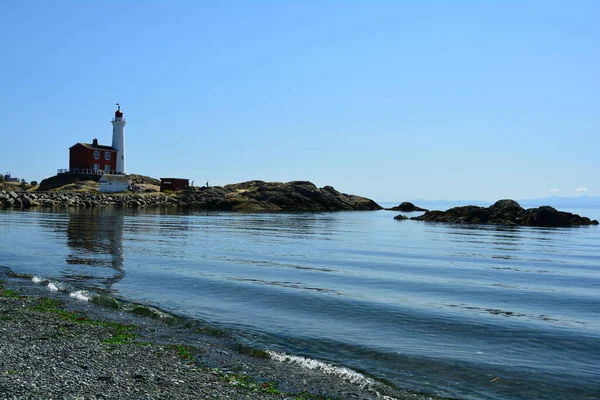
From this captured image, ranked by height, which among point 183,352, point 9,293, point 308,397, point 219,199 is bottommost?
point 308,397

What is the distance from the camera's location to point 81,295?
651 inches

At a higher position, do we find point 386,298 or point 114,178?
point 114,178

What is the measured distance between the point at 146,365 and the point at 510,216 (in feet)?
225

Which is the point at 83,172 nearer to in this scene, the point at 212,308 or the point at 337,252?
the point at 337,252

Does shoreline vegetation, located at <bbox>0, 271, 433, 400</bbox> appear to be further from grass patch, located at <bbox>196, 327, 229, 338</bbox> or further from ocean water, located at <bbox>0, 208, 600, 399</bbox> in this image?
ocean water, located at <bbox>0, 208, 600, 399</bbox>

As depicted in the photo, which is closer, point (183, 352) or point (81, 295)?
point (183, 352)

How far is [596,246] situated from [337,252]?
23994mm

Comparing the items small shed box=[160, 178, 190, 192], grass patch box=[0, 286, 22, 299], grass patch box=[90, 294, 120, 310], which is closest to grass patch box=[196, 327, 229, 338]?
grass patch box=[90, 294, 120, 310]

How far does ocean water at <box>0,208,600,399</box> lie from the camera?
35.6ft

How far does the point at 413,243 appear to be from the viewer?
40844mm

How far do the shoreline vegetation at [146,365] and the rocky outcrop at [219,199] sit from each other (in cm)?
7808

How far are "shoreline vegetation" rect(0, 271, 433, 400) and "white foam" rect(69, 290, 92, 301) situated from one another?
2190mm

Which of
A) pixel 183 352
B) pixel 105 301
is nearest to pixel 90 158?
pixel 105 301

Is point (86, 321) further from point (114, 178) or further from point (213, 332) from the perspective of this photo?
point (114, 178)
